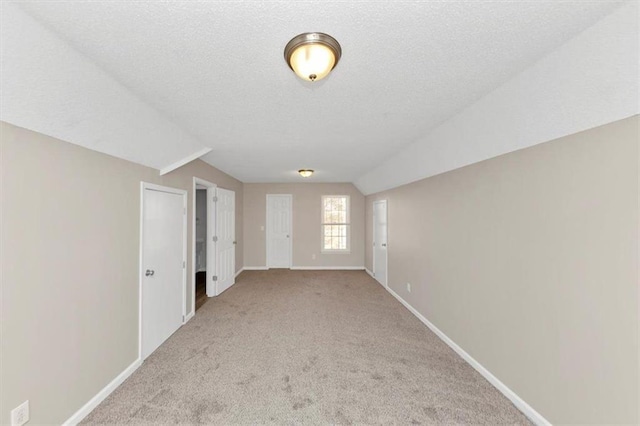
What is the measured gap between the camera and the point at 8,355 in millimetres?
1406

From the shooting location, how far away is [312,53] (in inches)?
51.3

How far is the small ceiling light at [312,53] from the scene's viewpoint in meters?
1.27

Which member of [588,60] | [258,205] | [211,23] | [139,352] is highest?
[211,23]

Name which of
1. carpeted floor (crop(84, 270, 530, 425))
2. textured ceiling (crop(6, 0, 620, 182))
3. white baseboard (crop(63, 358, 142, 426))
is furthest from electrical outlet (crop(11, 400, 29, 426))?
textured ceiling (crop(6, 0, 620, 182))

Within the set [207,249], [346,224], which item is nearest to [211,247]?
[207,249]

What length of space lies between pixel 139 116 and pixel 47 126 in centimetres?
60

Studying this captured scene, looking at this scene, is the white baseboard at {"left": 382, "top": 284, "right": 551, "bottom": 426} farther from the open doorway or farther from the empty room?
the open doorway

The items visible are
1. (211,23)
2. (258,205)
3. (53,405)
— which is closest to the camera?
(211,23)

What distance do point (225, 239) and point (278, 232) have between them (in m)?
2.03

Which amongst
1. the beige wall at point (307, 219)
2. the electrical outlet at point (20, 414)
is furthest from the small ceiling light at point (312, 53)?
the beige wall at point (307, 219)

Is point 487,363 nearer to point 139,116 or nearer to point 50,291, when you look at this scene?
point 50,291

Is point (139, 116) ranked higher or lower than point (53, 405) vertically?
higher

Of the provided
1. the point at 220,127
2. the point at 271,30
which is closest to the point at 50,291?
the point at 220,127

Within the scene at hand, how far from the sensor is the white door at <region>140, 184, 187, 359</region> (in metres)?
2.66
